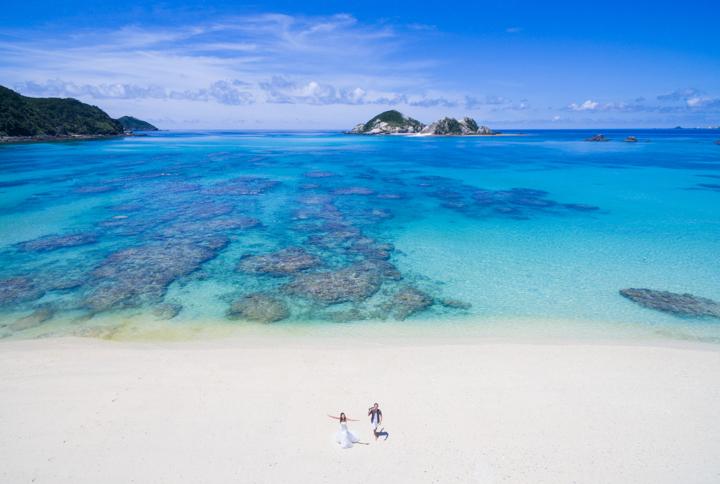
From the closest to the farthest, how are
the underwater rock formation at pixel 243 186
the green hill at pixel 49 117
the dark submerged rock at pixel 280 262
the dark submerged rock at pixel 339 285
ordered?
the dark submerged rock at pixel 339 285, the dark submerged rock at pixel 280 262, the underwater rock formation at pixel 243 186, the green hill at pixel 49 117

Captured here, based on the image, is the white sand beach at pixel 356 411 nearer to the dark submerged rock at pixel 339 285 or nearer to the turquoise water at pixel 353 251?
the turquoise water at pixel 353 251

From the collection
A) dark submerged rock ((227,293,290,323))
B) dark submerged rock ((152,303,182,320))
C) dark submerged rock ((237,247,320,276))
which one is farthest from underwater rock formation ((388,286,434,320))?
dark submerged rock ((152,303,182,320))

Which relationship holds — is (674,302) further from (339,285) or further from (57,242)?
(57,242)

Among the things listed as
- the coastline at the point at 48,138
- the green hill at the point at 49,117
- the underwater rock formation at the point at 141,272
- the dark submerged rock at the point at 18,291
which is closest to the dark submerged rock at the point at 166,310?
the underwater rock formation at the point at 141,272

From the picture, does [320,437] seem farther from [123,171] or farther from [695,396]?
[123,171]

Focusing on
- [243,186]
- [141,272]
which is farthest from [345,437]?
[243,186]

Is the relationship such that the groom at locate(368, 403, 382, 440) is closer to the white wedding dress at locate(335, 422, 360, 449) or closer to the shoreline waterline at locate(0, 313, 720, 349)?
the white wedding dress at locate(335, 422, 360, 449)
